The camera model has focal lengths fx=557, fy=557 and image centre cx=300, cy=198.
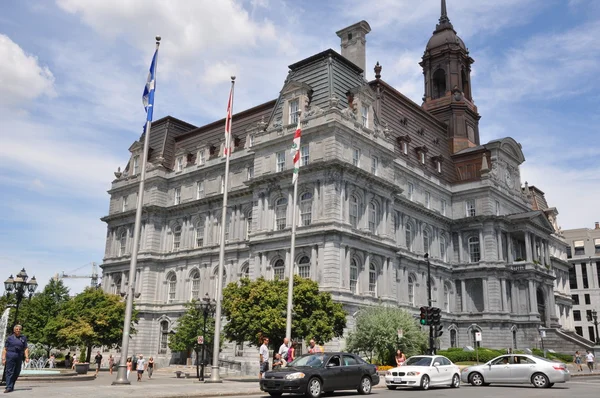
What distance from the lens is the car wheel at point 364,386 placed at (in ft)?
67.1

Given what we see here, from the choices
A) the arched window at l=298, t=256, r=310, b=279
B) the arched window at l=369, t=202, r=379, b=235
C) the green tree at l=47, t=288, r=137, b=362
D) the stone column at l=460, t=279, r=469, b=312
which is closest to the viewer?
A: the arched window at l=298, t=256, r=310, b=279

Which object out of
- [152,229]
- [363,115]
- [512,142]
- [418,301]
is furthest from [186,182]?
[512,142]

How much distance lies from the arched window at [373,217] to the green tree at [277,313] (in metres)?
13.4

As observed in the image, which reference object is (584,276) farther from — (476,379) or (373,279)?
(476,379)

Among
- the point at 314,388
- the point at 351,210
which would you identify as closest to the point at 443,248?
the point at 351,210

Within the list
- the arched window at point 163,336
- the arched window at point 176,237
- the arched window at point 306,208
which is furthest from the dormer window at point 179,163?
the arched window at point 306,208

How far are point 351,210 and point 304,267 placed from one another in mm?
6018

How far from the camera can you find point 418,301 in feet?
184

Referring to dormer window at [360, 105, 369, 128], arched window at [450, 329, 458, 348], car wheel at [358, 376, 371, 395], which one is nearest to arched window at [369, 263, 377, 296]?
dormer window at [360, 105, 369, 128]

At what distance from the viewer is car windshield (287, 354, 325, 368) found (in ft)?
64.4

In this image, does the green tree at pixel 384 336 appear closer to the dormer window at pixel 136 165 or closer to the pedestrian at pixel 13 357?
the pedestrian at pixel 13 357

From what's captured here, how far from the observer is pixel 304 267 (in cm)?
4475

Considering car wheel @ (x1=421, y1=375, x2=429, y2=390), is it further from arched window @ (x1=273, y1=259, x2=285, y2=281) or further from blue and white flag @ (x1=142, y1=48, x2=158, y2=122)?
arched window @ (x1=273, y1=259, x2=285, y2=281)

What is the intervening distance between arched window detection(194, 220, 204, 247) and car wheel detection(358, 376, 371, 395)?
39.6m
